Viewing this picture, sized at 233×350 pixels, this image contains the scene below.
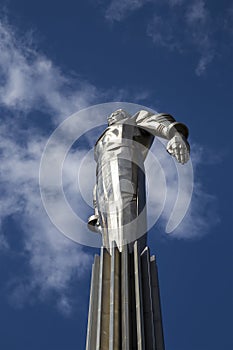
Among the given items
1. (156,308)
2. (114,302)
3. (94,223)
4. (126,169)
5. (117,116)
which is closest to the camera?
(114,302)

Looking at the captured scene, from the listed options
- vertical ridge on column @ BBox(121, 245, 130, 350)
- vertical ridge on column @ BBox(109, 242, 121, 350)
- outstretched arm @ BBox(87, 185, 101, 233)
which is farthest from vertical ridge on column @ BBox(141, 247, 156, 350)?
outstretched arm @ BBox(87, 185, 101, 233)

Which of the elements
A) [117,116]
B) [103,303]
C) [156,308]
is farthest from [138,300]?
[117,116]

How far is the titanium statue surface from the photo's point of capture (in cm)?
1627

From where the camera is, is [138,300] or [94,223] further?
[94,223]

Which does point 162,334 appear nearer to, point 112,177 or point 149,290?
point 149,290

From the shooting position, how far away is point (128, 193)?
17.1 metres

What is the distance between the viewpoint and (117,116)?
20688mm

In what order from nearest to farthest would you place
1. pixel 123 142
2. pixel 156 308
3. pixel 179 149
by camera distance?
pixel 156 308 → pixel 179 149 → pixel 123 142

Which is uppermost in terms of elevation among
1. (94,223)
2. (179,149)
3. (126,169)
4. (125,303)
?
(126,169)

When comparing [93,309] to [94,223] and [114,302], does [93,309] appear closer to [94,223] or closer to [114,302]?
[114,302]

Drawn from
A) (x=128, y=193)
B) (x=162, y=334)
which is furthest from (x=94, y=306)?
(x=128, y=193)

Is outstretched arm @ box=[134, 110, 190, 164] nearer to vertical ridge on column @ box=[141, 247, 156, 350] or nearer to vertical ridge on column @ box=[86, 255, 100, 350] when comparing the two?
vertical ridge on column @ box=[141, 247, 156, 350]

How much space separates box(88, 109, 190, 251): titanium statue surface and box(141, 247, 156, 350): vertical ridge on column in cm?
88

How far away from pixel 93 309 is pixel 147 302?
1.48 meters
